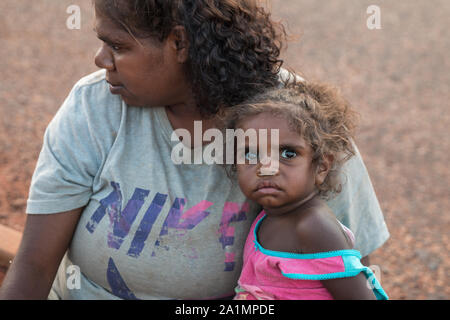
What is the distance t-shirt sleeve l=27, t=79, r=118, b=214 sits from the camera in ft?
7.13

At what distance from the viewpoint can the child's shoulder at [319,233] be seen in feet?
6.38

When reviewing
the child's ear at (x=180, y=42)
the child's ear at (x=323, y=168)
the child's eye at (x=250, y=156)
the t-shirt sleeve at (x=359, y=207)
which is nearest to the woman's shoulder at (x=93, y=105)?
the child's ear at (x=180, y=42)

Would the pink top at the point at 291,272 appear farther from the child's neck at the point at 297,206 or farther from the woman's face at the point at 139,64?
the woman's face at the point at 139,64

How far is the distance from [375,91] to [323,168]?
505 cm

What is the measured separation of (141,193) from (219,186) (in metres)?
0.30

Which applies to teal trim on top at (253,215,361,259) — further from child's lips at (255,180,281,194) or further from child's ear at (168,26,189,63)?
child's ear at (168,26,189,63)

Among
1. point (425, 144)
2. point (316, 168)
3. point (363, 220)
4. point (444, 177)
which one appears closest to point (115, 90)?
point (316, 168)

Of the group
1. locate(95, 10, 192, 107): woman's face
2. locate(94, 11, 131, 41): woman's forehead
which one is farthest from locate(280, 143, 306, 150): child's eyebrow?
locate(94, 11, 131, 41): woman's forehead

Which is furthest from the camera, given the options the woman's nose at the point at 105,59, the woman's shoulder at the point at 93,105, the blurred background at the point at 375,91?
the blurred background at the point at 375,91

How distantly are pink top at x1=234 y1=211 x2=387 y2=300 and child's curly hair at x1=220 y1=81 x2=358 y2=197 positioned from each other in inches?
12.5

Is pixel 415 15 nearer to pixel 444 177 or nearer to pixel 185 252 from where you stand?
pixel 444 177

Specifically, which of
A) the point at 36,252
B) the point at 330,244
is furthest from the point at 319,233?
the point at 36,252

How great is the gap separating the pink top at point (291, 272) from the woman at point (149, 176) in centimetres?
14

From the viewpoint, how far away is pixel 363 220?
7.94ft
